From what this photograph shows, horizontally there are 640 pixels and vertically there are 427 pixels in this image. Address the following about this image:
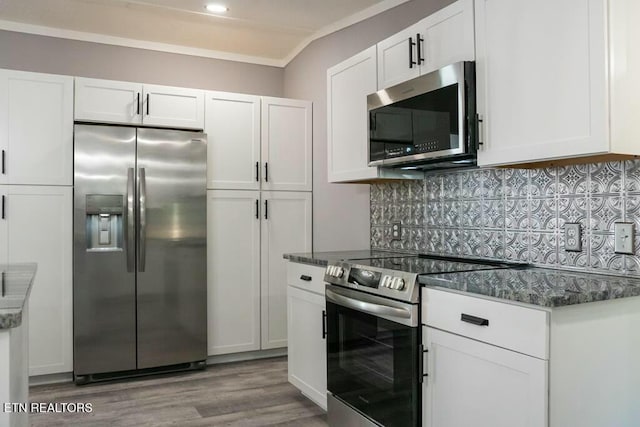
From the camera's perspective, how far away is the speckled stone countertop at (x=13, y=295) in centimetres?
121

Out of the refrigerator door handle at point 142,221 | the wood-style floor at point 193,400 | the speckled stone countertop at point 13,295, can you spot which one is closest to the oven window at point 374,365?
the wood-style floor at point 193,400

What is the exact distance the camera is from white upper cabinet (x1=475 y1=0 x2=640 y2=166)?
1.68 m

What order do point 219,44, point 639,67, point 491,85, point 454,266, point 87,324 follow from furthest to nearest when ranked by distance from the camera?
point 219,44
point 87,324
point 454,266
point 491,85
point 639,67

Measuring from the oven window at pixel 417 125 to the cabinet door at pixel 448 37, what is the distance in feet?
0.55

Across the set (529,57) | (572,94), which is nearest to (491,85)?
(529,57)

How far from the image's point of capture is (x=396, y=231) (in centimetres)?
325

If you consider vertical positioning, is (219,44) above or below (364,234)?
above

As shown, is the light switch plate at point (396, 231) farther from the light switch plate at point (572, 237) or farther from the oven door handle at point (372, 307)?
the light switch plate at point (572, 237)

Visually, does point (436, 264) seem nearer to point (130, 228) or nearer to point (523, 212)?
point (523, 212)

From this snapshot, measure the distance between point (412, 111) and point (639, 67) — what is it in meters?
1.00

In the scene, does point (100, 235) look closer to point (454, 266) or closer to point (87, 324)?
point (87, 324)

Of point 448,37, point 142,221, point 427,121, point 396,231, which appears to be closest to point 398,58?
point 448,37

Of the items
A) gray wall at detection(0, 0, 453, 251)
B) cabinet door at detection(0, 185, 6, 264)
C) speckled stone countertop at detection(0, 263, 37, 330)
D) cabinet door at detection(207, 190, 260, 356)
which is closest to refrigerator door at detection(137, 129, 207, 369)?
cabinet door at detection(207, 190, 260, 356)

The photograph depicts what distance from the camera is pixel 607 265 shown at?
1977 millimetres
